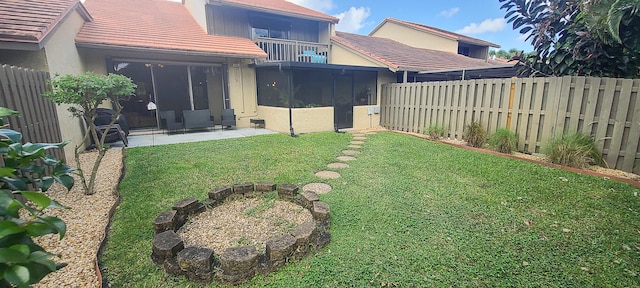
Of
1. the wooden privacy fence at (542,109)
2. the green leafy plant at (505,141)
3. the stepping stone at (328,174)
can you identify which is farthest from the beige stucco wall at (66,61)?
the wooden privacy fence at (542,109)

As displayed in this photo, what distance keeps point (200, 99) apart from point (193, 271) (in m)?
9.29

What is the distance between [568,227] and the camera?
9.68ft

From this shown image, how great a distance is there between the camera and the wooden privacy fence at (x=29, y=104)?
356 centimetres

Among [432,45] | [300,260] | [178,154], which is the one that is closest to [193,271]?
[300,260]

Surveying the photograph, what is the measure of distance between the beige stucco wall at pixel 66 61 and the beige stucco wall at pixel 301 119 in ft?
16.9

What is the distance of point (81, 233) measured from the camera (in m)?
2.84

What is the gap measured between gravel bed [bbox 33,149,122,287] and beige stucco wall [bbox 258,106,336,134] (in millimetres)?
5105

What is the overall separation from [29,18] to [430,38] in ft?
61.6

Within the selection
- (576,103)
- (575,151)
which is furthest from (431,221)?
(576,103)

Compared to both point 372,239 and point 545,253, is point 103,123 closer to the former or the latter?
point 372,239

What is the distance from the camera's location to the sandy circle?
4.03m

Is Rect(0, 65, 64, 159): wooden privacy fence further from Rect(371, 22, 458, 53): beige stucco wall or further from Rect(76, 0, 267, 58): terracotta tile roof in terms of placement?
Rect(371, 22, 458, 53): beige stucco wall

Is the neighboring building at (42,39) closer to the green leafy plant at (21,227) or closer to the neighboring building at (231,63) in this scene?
the neighboring building at (231,63)

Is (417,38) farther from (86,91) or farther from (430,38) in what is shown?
(86,91)
